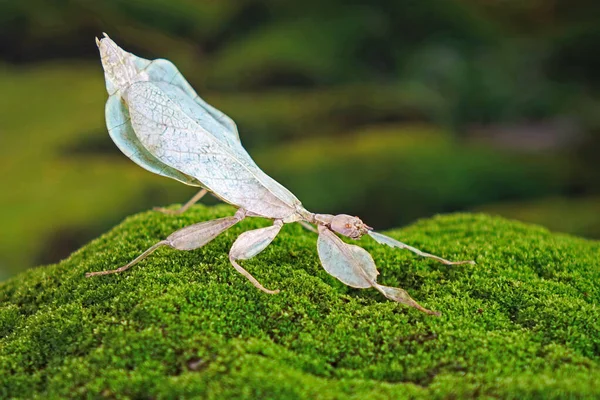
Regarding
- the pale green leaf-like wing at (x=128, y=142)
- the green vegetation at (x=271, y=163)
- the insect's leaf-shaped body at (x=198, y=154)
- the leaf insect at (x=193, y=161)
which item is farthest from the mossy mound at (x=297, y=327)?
the green vegetation at (x=271, y=163)

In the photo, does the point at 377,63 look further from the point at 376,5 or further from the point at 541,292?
the point at 541,292

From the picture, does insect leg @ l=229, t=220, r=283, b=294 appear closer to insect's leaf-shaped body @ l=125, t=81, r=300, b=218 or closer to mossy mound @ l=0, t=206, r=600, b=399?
mossy mound @ l=0, t=206, r=600, b=399

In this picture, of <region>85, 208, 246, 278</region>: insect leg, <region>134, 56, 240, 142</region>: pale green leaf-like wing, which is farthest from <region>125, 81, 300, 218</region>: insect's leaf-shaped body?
<region>85, 208, 246, 278</region>: insect leg

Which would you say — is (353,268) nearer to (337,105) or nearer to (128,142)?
(128,142)

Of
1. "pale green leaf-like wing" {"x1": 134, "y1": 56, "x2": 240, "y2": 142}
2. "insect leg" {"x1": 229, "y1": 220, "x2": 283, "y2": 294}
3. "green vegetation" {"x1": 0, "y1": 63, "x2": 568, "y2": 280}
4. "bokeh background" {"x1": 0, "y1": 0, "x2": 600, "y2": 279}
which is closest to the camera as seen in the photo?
"insect leg" {"x1": 229, "y1": 220, "x2": 283, "y2": 294}

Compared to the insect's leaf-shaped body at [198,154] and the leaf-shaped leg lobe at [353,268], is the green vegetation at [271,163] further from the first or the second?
the leaf-shaped leg lobe at [353,268]
